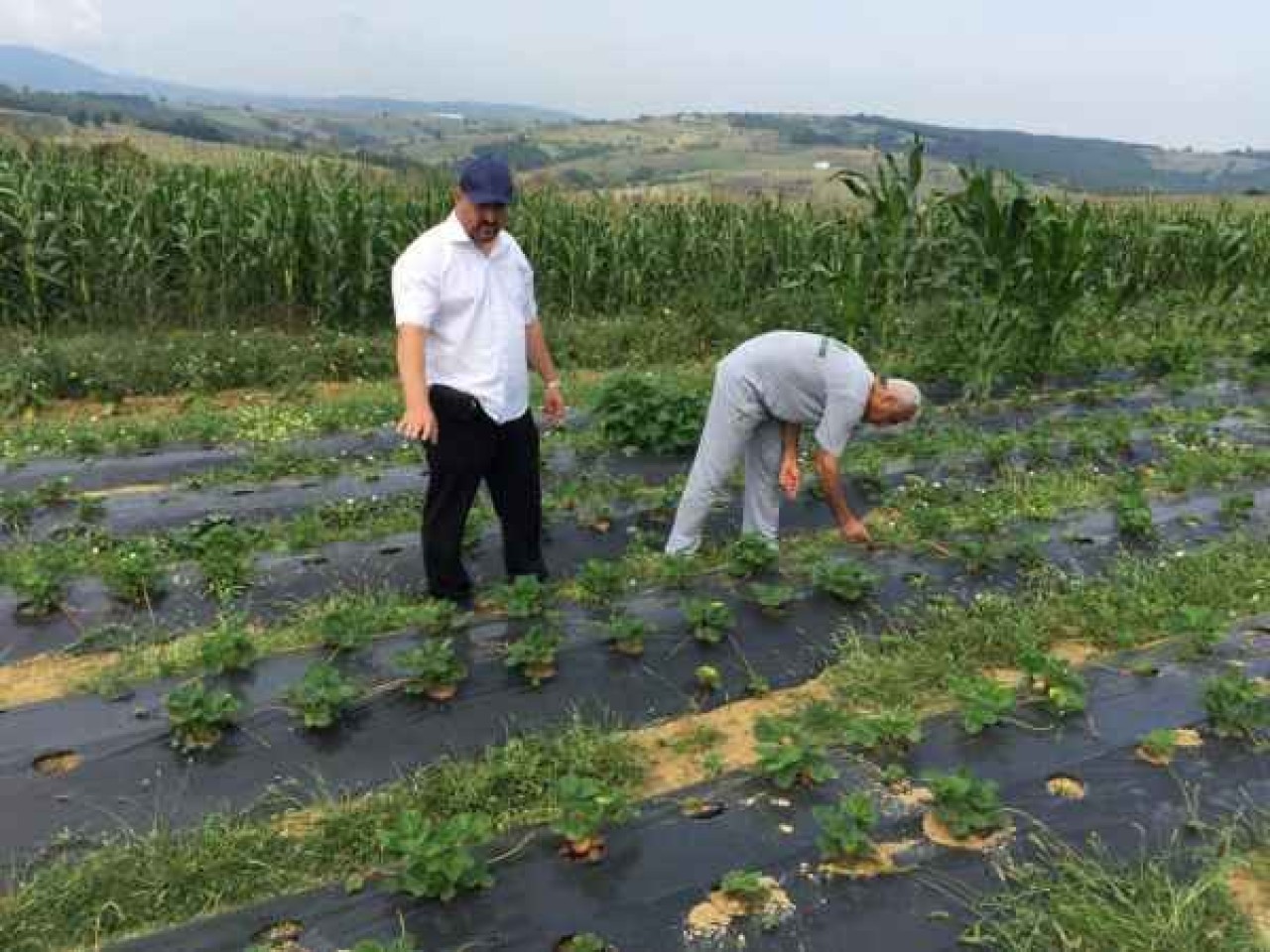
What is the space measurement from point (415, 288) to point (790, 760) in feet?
6.83

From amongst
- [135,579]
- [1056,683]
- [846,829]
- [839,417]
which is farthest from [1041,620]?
[135,579]

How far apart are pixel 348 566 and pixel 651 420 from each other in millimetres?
2438

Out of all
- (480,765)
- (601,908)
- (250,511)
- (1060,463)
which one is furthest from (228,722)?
(1060,463)

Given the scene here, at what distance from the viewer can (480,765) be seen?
328cm

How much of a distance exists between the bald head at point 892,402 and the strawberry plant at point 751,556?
0.74m

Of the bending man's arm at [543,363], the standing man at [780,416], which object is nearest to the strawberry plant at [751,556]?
the standing man at [780,416]

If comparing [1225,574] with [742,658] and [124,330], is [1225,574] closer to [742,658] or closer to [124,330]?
[742,658]

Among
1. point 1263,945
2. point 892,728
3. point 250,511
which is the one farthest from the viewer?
point 250,511

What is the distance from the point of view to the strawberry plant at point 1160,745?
3215 millimetres

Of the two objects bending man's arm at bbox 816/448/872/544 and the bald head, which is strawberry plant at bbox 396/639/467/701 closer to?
bending man's arm at bbox 816/448/872/544

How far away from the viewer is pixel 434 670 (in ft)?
11.7

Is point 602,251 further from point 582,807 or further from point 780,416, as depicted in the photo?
point 582,807

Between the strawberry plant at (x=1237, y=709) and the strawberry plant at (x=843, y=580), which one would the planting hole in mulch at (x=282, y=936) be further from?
the strawberry plant at (x=1237, y=709)

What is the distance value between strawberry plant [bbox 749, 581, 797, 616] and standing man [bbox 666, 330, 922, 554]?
400mm
